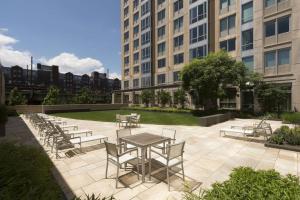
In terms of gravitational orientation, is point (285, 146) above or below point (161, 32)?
below

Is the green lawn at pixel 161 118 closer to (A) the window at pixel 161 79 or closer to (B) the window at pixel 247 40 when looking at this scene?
(B) the window at pixel 247 40

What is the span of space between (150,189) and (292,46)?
2267 centimetres

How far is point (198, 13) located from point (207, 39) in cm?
542

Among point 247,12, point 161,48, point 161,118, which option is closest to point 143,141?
point 161,118

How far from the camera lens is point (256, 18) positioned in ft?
71.2

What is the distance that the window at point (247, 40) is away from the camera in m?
Result: 22.7

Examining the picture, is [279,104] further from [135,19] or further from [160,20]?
[135,19]

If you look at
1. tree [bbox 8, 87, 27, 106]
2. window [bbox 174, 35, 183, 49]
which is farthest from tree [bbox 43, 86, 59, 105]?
window [bbox 174, 35, 183, 49]

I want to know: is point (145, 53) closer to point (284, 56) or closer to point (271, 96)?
point (284, 56)

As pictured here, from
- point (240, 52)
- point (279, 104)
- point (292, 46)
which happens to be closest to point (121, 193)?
point (279, 104)

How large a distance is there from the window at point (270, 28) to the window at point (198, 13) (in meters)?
10.2

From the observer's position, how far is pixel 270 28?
20.7 meters

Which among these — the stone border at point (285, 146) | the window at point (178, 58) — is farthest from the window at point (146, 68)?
the stone border at point (285, 146)

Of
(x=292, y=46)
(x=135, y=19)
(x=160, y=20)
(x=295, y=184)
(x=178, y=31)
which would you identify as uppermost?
(x=135, y=19)
